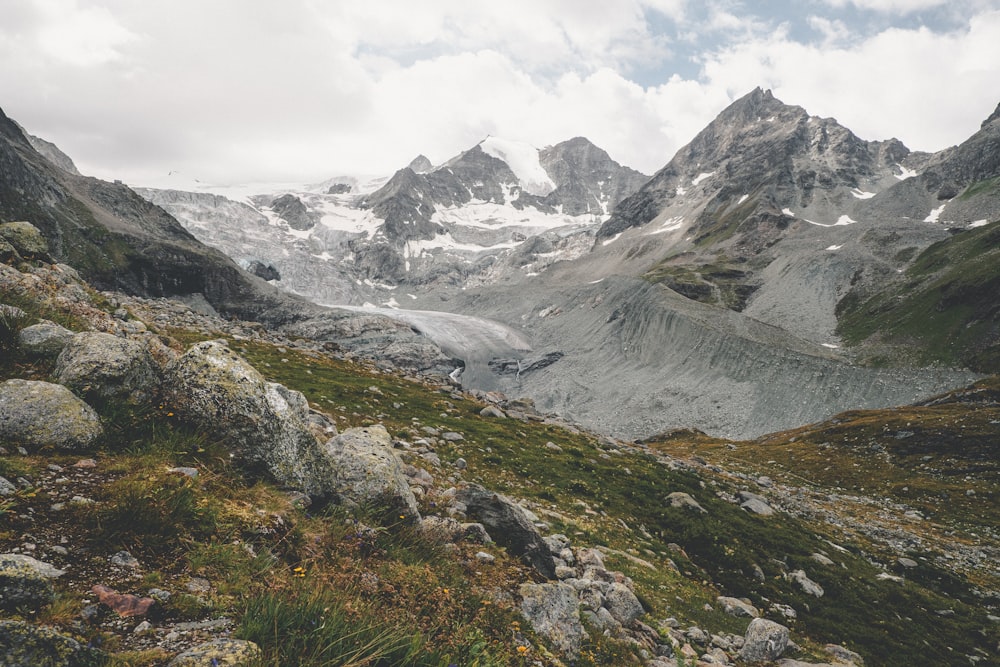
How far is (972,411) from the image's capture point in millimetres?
63344

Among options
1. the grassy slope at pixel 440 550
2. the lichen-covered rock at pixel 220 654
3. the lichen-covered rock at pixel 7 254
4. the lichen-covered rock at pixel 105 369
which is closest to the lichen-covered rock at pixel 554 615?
the grassy slope at pixel 440 550

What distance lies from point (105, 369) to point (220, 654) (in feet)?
20.9

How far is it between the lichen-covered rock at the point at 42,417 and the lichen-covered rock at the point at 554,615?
729 centimetres

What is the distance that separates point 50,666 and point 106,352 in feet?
21.3

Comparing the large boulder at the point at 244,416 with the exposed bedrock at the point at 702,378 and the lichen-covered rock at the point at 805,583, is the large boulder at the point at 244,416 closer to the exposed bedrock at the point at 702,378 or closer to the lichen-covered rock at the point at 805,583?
the lichen-covered rock at the point at 805,583

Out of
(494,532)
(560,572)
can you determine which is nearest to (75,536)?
(494,532)

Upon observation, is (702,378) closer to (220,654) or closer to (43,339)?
(43,339)

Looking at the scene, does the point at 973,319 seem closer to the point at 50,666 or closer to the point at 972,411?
the point at 972,411

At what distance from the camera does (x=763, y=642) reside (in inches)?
477

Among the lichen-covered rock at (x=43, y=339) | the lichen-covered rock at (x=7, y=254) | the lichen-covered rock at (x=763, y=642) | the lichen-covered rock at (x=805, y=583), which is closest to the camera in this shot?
the lichen-covered rock at (x=43, y=339)

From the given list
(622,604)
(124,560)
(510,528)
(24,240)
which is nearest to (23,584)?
(124,560)

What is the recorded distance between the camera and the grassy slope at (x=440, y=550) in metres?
4.93

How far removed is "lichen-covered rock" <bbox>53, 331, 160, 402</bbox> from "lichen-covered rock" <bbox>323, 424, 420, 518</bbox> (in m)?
3.46

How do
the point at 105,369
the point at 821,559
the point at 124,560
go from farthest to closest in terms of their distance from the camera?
the point at 821,559 → the point at 105,369 → the point at 124,560
